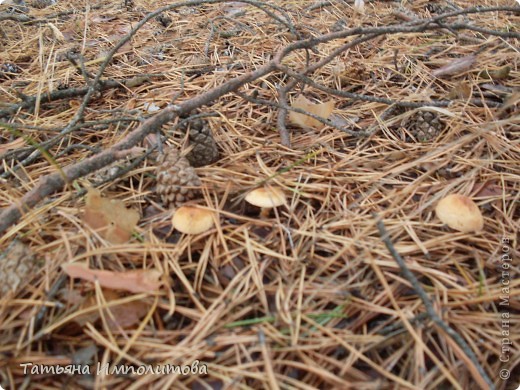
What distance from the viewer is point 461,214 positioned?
44.1 inches

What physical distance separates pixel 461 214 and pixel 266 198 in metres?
0.55

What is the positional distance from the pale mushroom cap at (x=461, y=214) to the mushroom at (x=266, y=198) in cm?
46

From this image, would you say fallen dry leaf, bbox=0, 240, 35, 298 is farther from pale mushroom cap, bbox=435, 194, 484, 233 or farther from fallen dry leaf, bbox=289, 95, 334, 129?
pale mushroom cap, bbox=435, 194, 484, 233

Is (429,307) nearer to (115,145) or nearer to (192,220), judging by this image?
(192,220)

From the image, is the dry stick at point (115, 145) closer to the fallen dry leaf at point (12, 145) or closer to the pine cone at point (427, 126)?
the fallen dry leaf at point (12, 145)

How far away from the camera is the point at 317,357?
894mm

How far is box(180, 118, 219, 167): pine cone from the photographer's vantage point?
1.33 metres

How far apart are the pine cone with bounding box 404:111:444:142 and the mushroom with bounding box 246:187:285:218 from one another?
628 mm

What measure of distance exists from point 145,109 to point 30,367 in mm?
1053

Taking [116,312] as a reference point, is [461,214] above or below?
above

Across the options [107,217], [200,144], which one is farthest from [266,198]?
[107,217]

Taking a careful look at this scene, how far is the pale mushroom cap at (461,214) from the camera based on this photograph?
3.65ft

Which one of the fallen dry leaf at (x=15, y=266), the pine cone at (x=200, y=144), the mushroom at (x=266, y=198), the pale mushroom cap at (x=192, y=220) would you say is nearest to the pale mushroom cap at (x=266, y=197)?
the mushroom at (x=266, y=198)

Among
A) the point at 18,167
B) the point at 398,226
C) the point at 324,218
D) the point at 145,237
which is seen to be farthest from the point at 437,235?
the point at 18,167
